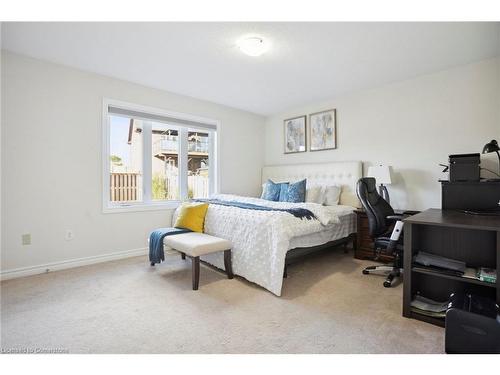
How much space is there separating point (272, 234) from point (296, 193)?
146 centimetres

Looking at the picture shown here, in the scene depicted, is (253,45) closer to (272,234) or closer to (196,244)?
(272,234)

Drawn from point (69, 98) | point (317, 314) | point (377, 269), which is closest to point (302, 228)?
point (317, 314)

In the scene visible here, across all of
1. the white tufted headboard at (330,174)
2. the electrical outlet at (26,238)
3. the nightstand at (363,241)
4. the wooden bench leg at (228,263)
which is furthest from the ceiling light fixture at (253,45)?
the electrical outlet at (26,238)

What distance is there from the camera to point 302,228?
259 centimetres

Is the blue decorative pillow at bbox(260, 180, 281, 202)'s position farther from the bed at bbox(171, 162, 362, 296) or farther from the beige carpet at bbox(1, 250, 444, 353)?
the beige carpet at bbox(1, 250, 444, 353)

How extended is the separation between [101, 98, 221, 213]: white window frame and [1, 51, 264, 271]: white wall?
73 mm

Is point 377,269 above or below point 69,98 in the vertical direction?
below

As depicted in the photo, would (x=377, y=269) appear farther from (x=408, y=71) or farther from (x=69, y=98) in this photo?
(x=69, y=98)

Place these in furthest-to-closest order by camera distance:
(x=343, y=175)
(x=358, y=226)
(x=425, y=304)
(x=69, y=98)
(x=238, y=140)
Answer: (x=238, y=140) < (x=343, y=175) < (x=358, y=226) < (x=69, y=98) < (x=425, y=304)

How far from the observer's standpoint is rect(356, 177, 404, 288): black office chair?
242 centimetres

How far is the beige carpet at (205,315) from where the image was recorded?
5.15ft
